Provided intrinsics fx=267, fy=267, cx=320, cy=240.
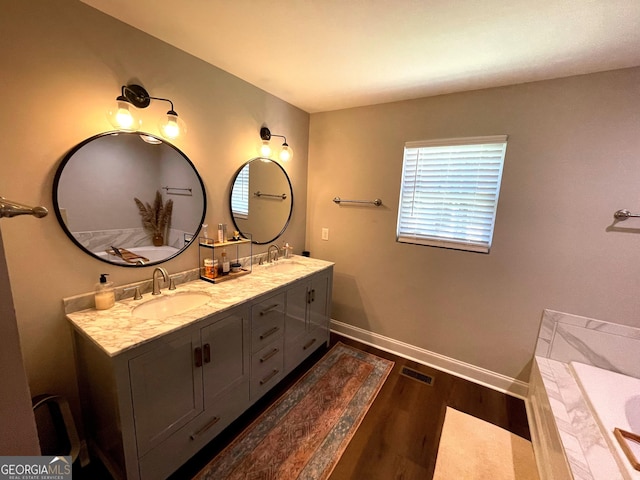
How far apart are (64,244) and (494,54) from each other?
8.34ft

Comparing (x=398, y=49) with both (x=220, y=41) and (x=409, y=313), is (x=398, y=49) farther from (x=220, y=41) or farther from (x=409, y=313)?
(x=409, y=313)

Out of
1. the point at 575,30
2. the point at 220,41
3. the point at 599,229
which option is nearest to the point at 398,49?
the point at 575,30

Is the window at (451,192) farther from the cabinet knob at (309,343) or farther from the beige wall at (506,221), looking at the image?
the cabinet knob at (309,343)

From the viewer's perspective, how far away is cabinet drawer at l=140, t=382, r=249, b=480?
49.9 inches

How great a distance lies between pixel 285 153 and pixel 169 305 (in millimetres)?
1549

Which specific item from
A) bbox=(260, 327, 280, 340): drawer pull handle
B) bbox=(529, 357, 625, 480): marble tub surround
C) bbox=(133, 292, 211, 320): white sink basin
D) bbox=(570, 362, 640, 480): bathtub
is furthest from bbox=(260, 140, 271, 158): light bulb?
bbox=(570, 362, 640, 480): bathtub

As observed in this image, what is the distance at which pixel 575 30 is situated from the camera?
130 centimetres

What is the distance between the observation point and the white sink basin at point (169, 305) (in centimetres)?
155

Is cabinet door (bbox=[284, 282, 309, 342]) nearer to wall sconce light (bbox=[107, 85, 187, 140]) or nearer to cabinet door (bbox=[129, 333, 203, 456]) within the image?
cabinet door (bbox=[129, 333, 203, 456])

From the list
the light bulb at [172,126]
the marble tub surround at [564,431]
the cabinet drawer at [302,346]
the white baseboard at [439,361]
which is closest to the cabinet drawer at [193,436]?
the cabinet drawer at [302,346]

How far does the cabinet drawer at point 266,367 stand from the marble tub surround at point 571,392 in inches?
63.5

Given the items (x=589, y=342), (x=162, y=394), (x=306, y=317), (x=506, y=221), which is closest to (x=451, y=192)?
(x=506, y=221)

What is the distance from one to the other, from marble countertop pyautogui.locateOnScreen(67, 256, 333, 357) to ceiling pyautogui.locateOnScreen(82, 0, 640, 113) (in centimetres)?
149

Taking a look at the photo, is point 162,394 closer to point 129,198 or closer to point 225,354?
point 225,354
